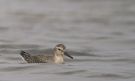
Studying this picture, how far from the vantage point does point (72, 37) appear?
25.2 metres

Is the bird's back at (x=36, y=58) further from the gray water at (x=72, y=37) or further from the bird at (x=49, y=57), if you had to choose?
the gray water at (x=72, y=37)

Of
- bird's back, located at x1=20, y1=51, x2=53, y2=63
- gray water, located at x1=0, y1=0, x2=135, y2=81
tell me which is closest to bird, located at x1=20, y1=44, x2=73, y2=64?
bird's back, located at x1=20, y1=51, x2=53, y2=63

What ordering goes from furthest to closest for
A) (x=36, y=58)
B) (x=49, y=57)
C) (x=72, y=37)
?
1. (x=72, y=37)
2. (x=49, y=57)
3. (x=36, y=58)

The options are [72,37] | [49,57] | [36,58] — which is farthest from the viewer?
[72,37]

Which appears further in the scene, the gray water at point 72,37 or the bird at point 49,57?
the bird at point 49,57

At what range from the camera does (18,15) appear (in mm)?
29359

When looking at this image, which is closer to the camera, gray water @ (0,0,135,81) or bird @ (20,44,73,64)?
gray water @ (0,0,135,81)

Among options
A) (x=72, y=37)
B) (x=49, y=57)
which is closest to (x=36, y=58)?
(x=49, y=57)

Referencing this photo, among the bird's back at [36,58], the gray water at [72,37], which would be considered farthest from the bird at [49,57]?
the gray water at [72,37]

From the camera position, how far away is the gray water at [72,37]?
60.3 ft

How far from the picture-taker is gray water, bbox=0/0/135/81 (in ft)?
60.3

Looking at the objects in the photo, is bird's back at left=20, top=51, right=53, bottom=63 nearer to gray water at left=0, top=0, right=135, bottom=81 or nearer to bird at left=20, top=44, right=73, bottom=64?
bird at left=20, top=44, right=73, bottom=64

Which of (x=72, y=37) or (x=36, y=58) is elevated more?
(x=72, y=37)

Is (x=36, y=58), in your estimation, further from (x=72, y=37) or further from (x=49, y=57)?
(x=72, y=37)
